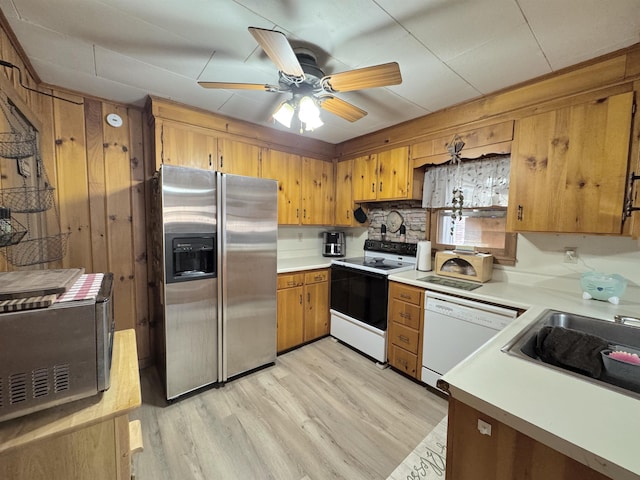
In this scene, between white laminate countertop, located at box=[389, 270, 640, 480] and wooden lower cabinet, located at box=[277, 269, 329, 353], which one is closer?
white laminate countertop, located at box=[389, 270, 640, 480]

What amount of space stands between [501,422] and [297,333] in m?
2.27

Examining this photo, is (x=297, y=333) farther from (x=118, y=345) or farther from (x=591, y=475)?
(x=591, y=475)

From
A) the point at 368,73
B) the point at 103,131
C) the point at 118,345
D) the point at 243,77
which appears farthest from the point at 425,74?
the point at 103,131

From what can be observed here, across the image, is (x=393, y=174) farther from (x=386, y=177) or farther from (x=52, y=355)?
(x=52, y=355)

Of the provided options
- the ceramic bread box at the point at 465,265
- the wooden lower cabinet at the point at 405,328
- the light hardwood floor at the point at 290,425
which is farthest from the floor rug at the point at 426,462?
the ceramic bread box at the point at 465,265

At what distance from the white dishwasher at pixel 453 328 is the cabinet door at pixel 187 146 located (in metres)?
2.35

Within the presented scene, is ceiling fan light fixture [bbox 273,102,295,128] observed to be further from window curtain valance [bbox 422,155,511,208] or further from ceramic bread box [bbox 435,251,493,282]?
ceramic bread box [bbox 435,251,493,282]

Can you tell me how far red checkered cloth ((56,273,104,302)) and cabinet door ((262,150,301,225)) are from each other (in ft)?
6.67

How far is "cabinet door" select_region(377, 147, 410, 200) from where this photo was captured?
271cm

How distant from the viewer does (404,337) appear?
236cm

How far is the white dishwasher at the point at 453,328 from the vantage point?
181 centimetres

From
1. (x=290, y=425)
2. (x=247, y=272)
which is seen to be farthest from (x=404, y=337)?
(x=247, y=272)

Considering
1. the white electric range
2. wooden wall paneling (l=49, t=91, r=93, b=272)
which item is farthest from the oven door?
wooden wall paneling (l=49, t=91, r=93, b=272)

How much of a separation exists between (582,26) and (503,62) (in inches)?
14.5
